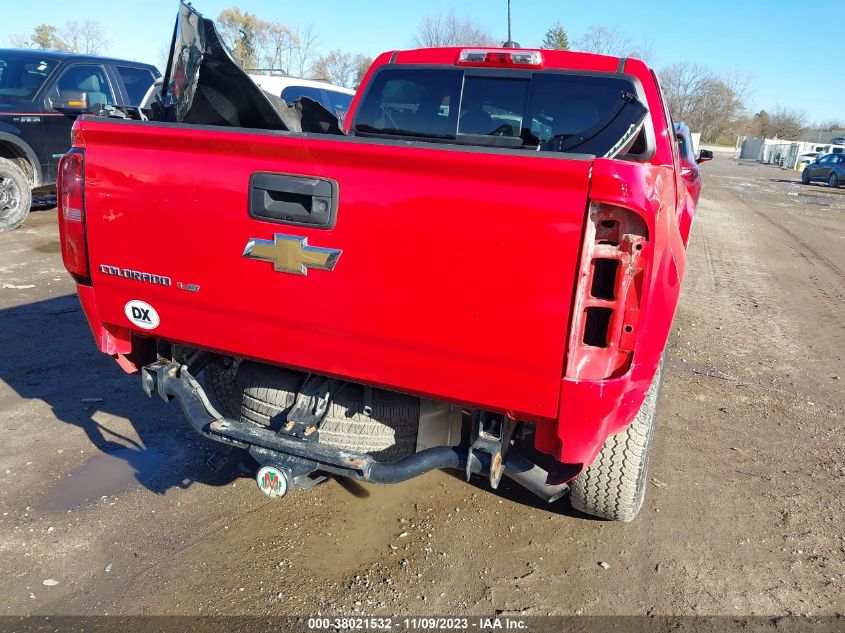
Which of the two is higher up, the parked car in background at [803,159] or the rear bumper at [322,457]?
the parked car in background at [803,159]

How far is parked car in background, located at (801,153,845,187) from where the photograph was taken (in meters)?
29.7

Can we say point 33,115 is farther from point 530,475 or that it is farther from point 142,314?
point 530,475

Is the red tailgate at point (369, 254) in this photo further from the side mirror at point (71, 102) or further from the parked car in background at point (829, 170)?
the parked car in background at point (829, 170)

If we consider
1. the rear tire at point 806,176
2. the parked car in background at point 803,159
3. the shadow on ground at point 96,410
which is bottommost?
the shadow on ground at point 96,410

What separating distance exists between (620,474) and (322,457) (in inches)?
53.6

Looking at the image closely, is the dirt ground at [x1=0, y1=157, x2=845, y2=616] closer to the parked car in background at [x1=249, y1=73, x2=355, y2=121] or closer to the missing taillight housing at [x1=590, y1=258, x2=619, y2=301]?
the missing taillight housing at [x1=590, y1=258, x2=619, y2=301]

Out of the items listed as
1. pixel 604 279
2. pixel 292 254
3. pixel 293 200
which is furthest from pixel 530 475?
pixel 293 200

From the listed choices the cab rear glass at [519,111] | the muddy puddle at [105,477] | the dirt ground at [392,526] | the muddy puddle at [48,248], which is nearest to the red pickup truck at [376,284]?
the cab rear glass at [519,111]

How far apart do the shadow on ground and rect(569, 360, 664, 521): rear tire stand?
1.85 meters

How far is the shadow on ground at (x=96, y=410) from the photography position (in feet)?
11.6

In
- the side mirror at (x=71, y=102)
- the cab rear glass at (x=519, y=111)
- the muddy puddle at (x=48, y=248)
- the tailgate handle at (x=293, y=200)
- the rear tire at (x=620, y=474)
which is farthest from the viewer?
the muddy puddle at (x=48, y=248)

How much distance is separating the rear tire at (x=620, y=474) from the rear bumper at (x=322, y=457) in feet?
0.64

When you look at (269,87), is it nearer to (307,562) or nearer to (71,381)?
(71,381)

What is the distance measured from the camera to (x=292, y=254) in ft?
7.97
